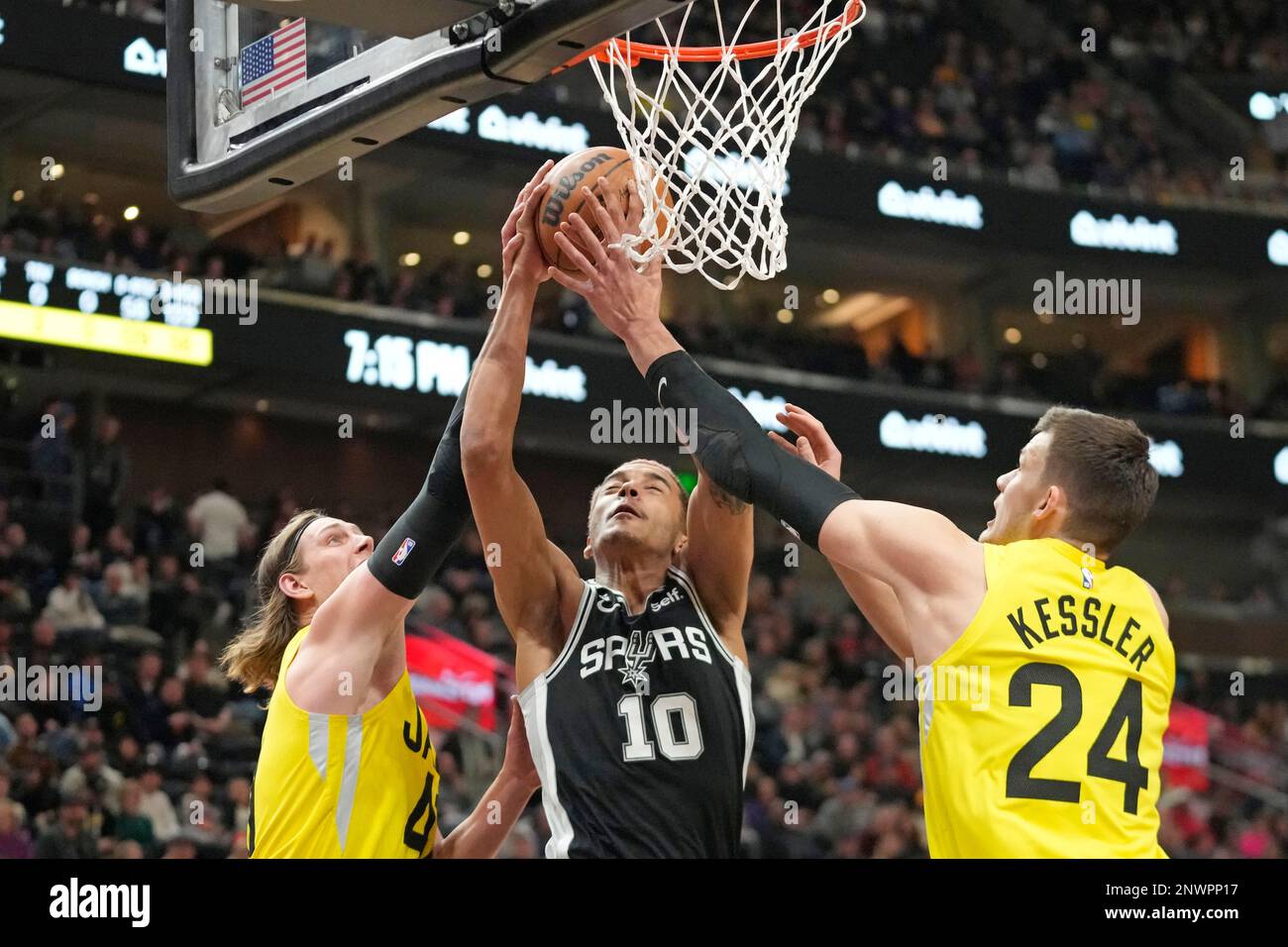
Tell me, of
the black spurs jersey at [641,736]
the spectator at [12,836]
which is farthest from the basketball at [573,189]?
the spectator at [12,836]

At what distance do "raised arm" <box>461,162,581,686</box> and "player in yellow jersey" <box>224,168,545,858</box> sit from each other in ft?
0.36

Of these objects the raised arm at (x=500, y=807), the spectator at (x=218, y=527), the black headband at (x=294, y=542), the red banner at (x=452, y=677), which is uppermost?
the spectator at (x=218, y=527)

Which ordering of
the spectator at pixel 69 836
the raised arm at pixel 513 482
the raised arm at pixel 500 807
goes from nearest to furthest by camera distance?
the raised arm at pixel 513 482 → the raised arm at pixel 500 807 → the spectator at pixel 69 836

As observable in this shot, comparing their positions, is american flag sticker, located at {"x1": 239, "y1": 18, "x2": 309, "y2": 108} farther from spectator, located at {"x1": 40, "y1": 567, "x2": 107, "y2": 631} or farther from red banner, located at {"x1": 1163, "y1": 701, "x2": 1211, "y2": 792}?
red banner, located at {"x1": 1163, "y1": 701, "x2": 1211, "y2": 792}

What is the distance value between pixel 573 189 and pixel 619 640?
1008 millimetres

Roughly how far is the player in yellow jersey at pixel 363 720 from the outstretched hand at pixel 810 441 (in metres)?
0.76

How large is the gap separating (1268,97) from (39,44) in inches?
550

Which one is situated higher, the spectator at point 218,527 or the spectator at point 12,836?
the spectator at point 218,527

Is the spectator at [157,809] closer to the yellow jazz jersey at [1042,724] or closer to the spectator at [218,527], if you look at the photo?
the spectator at [218,527]

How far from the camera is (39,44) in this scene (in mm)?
12648

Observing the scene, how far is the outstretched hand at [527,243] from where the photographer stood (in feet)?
Answer: 12.3

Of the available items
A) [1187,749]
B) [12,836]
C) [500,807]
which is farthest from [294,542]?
[1187,749]
